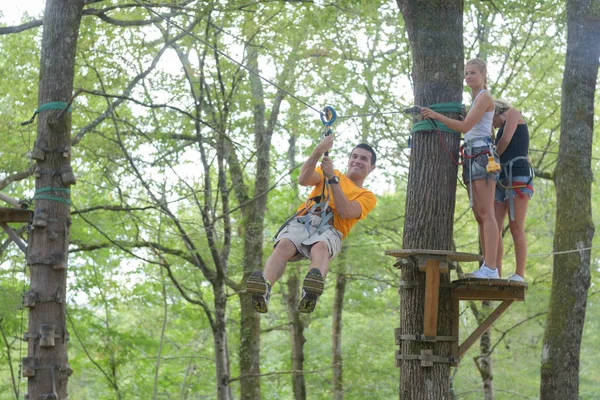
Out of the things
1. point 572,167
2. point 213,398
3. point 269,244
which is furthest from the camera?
point 213,398

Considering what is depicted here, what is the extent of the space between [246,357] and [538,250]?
9.77 meters

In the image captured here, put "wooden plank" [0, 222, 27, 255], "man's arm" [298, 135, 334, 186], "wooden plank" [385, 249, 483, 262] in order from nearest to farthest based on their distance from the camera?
"wooden plank" [385, 249, 483, 262]
"man's arm" [298, 135, 334, 186]
"wooden plank" [0, 222, 27, 255]

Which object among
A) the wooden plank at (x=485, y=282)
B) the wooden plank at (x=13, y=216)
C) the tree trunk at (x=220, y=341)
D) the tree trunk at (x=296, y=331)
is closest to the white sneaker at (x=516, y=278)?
the wooden plank at (x=485, y=282)

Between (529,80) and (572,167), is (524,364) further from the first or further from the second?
(572,167)

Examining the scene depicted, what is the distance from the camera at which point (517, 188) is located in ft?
16.4

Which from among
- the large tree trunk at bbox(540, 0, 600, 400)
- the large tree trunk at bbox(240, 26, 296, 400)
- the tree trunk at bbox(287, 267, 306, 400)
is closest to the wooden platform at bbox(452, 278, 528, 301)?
the large tree trunk at bbox(540, 0, 600, 400)

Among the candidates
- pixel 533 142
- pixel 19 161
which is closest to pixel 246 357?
pixel 19 161

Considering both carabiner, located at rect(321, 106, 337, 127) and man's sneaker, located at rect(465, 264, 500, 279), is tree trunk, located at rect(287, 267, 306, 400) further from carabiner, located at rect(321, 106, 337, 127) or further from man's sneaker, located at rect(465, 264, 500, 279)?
carabiner, located at rect(321, 106, 337, 127)

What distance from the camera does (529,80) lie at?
11.5 m

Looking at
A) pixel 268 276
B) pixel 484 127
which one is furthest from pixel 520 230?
pixel 268 276

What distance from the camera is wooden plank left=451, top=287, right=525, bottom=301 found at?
470 cm

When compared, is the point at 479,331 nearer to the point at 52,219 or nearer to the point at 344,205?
the point at 344,205

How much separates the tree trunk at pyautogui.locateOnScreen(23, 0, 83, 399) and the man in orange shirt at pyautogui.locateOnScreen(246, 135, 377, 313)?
2622 mm

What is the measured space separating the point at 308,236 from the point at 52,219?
9.35 ft
